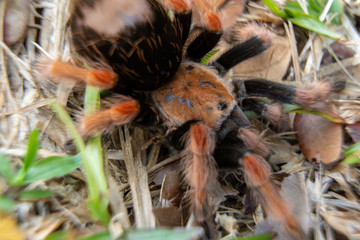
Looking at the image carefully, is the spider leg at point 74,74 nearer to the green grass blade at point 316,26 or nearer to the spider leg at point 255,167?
the spider leg at point 255,167

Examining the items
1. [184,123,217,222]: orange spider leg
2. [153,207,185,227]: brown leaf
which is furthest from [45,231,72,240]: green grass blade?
[184,123,217,222]: orange spider leg

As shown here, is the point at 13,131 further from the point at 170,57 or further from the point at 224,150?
the point at 224,150

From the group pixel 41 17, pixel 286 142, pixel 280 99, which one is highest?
pixel 41 17

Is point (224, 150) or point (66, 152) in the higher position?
point (66, 152)

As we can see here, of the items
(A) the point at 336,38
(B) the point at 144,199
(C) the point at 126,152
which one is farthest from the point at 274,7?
(B) the point at 144,199

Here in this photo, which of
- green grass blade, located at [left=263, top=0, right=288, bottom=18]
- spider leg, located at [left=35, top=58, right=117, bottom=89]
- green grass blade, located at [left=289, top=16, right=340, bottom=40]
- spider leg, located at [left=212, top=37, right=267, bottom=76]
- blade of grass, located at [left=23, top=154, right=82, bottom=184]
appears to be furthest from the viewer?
green grass blade, located at [left=263, top=0, right=288, bottom=18]

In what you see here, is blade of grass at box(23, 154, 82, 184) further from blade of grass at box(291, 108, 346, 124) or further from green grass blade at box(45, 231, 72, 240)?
blade of grass at box(291, 108, 346, 124)

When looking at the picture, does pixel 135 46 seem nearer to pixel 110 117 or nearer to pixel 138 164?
pixel 110 117

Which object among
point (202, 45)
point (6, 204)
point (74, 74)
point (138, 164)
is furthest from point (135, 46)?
point (6, 204)
